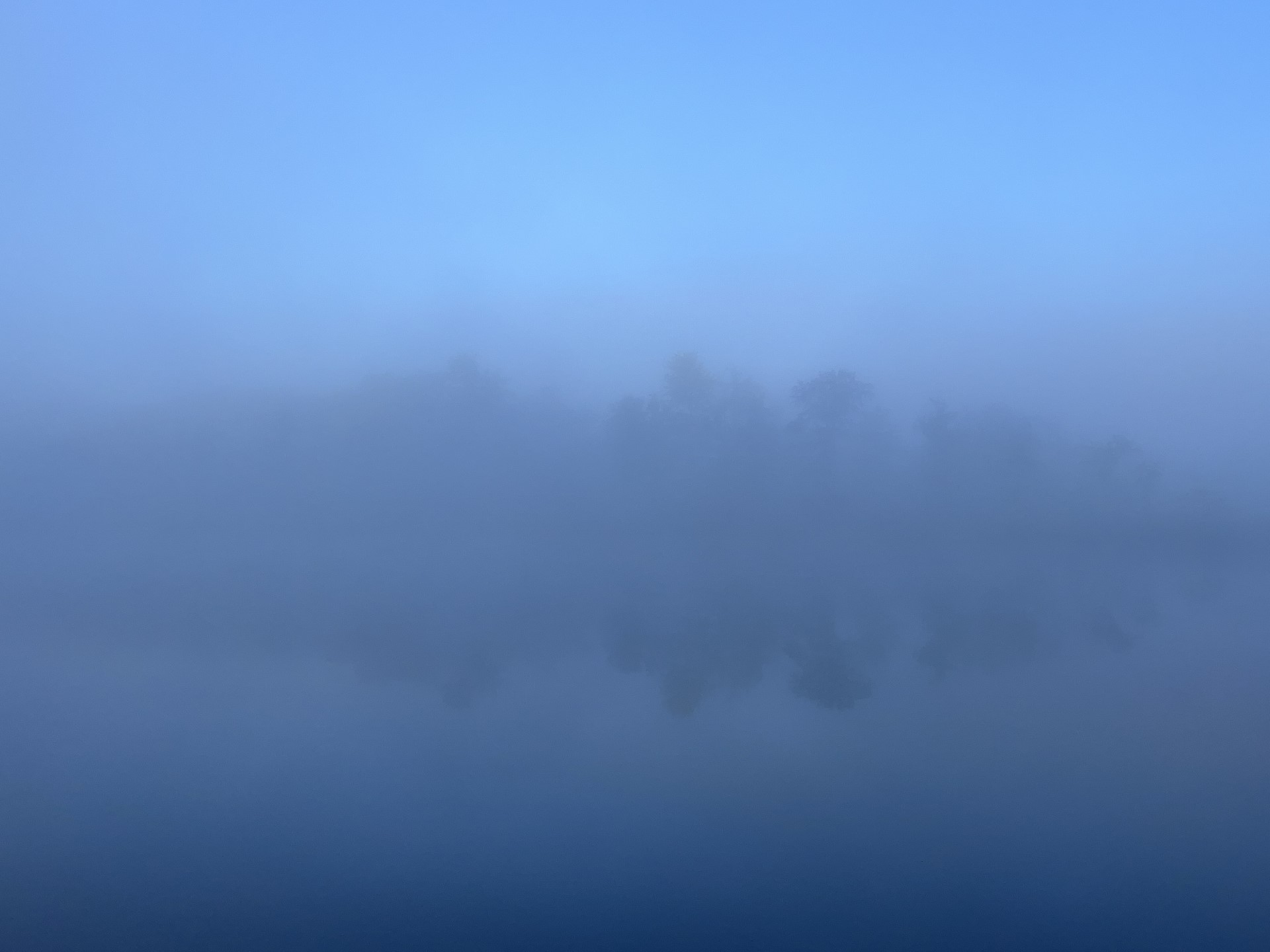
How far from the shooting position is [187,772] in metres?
9.58

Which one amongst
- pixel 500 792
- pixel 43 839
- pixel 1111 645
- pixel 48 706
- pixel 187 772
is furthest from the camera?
pixel 1111 645

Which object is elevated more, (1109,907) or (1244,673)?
(1244,673)

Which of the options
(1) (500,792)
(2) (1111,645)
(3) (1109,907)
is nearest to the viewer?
(3) (1109,907)

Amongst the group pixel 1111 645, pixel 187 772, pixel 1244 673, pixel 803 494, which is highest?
pixel 803 494

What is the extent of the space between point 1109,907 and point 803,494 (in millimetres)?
35066

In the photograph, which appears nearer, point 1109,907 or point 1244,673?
point 1109,907

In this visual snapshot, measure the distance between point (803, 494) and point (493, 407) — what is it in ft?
52.4

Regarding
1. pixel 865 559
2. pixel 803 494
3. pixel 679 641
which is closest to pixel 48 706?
pixel 679 641

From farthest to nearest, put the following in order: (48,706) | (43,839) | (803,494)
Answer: (803,494)
(48,706)
(43,839)

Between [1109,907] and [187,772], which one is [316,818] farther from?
[1109,907]

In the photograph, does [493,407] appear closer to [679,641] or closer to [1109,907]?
[679,641]

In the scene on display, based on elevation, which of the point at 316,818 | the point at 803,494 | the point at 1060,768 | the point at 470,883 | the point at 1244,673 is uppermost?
the point at 803,494


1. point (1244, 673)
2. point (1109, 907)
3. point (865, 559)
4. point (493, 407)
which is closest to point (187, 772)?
point (1109, 907)

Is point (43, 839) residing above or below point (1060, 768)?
below
